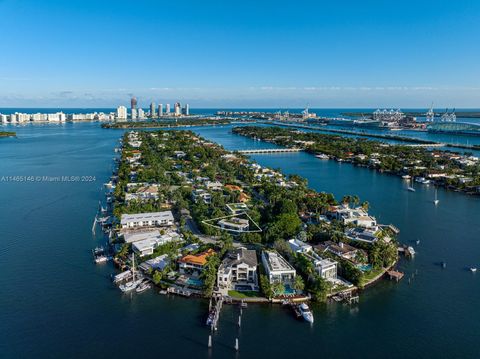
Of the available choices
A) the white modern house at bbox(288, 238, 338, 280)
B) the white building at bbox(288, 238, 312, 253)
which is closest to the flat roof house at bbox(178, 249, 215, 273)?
the white building at bbox(288, 238, 312, 253)

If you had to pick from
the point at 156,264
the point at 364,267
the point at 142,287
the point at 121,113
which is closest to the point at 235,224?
the point at 156,264

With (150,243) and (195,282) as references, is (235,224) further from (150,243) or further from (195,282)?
(195,282)

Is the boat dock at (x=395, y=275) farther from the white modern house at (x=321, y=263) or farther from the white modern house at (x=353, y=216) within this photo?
the white modern house at (x=353, y=216)

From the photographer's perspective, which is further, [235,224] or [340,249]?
[235,224]

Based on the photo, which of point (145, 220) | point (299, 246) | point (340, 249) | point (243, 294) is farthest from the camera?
point (145, 220)

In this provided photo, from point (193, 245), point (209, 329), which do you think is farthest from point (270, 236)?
point (209, 329)

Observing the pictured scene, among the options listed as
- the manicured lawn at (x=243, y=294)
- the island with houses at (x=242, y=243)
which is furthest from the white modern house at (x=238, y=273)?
the manicured lawn at (x=243, y=294)

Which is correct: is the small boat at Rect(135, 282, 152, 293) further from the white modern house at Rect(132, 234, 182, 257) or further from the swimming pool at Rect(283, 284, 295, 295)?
the swimming pool at Rect(283, 284, 295, 295)
